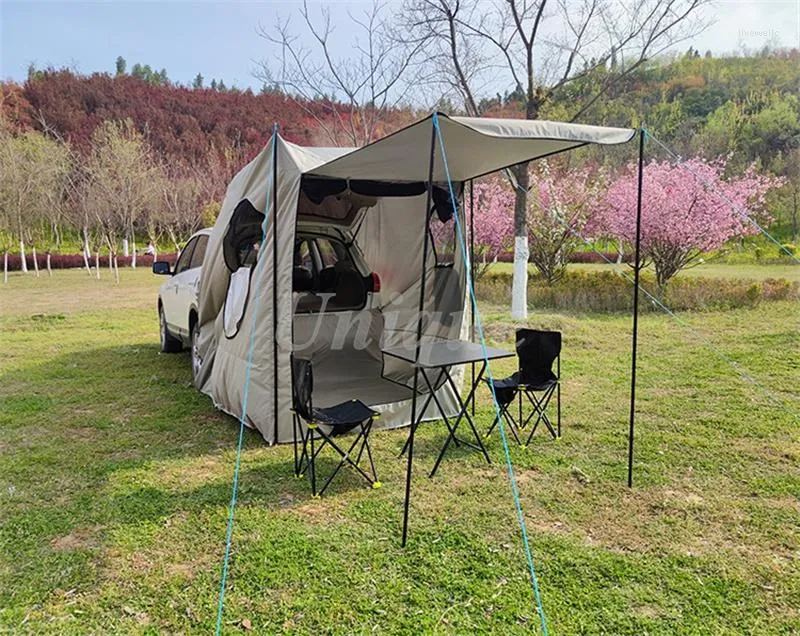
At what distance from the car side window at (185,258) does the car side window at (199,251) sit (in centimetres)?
8

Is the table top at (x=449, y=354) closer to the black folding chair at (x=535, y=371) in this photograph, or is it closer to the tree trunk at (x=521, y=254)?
the black folding chair at (x=535, y=371)

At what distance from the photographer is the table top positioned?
3893mm

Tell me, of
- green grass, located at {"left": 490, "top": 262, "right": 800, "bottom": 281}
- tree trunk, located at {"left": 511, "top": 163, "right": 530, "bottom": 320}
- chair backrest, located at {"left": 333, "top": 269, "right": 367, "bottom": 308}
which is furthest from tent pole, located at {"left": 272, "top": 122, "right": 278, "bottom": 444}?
green grass, located at {"left": 490, "top": 262, "right": 800, "bottom": 281}

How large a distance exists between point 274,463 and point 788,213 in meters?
41.8

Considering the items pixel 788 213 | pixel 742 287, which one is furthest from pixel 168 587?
pixel 788 213

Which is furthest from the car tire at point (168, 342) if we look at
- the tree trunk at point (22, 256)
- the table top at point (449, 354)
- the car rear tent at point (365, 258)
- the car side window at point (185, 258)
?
the tree trunk at point (22, 256)

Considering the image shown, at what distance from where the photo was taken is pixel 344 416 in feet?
12.4

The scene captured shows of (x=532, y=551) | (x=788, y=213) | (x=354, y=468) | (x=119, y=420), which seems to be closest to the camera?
(x=532, y=551)

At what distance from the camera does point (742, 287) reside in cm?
1247

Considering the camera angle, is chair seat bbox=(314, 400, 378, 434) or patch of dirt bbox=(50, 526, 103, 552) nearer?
patch of dirt bbox=(50, 526, 103, 552)

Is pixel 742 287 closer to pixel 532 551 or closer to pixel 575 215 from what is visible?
pixel 575 215

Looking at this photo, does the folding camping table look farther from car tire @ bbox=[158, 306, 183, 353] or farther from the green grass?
the green grass

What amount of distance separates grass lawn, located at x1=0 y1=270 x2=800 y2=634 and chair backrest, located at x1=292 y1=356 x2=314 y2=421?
0.49 metres

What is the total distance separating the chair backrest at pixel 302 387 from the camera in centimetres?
369
